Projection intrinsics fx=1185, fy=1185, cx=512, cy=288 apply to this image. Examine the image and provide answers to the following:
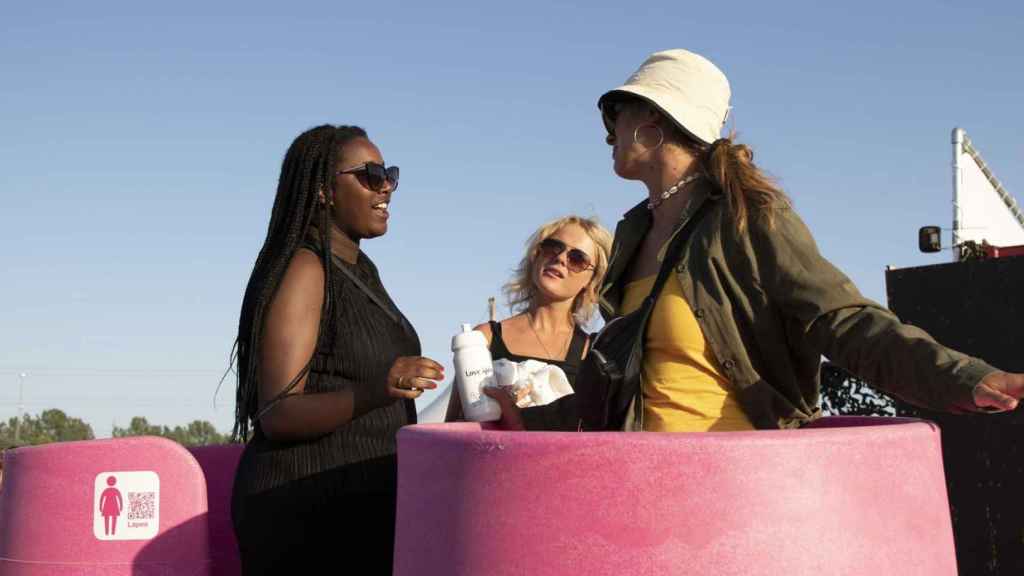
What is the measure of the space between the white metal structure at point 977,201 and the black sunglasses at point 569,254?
12.0 ft

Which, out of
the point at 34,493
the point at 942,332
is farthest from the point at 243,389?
the point at 942,332

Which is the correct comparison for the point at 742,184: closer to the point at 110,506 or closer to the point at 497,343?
the point at 110,506

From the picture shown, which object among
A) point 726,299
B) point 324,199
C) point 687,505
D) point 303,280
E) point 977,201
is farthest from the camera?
point 977,201

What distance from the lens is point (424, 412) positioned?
651 cm

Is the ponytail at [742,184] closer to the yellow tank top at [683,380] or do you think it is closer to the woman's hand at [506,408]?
the yellow tank top at [683,380]

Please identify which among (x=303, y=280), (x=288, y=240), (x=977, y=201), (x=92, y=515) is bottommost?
(x=92, y=515)

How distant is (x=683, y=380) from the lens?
8.54ft

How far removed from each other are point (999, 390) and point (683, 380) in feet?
2.26

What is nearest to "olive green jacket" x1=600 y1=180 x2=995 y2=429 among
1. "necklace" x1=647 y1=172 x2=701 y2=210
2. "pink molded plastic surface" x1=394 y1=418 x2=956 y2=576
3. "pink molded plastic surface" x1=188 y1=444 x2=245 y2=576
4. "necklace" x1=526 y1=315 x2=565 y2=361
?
"necklace" x1=647 y1=172 x2=701 y2=210

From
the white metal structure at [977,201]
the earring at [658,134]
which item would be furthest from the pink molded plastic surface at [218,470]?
the white metal structure at [977,201]

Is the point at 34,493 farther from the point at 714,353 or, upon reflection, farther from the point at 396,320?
the point at 714,353

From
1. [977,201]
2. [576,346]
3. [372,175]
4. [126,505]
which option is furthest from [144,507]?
[977,201]

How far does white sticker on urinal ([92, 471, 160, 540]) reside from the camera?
11.9 ft

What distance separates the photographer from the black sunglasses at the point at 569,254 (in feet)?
17.7
